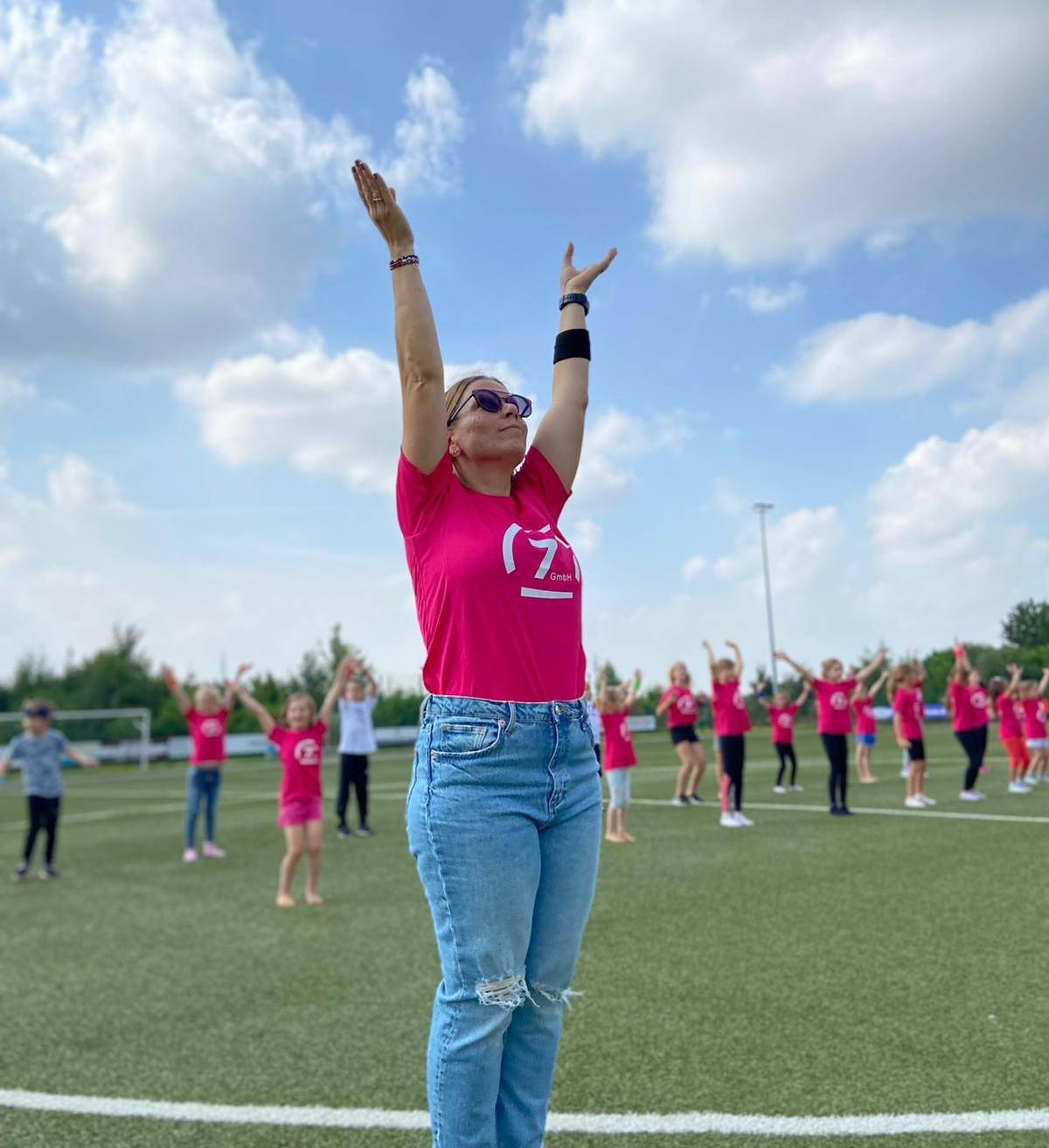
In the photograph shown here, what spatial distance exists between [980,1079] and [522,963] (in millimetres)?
2499

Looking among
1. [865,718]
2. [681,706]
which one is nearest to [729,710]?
[681,706]

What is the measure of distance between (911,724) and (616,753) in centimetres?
484

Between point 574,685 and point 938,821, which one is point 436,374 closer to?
point 574,685

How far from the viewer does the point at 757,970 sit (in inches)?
223

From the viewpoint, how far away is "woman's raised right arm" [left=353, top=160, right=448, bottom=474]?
250 centimetres

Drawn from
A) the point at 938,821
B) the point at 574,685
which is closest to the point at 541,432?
the point at 574,685

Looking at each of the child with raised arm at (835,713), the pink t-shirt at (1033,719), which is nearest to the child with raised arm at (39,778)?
the child with raised arm at (835,713)

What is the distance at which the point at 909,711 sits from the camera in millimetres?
14328

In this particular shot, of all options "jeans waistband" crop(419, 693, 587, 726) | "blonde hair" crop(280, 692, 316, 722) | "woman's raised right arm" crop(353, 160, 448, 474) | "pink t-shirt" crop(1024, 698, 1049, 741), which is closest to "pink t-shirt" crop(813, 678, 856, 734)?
"pink t-shirt" crop(1024, 698, 1049, 741)

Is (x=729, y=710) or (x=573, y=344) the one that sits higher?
(x=573, y=344)

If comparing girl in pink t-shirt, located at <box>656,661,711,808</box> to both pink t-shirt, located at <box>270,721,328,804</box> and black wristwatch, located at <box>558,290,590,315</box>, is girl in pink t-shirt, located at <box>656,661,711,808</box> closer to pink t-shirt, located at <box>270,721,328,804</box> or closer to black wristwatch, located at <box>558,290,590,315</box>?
pink t-shirt, located at <box>270,721,328,804</box>

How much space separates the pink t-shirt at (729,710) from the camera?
13.0 meters

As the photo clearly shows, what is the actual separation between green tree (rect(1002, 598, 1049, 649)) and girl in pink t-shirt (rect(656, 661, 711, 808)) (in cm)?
6298

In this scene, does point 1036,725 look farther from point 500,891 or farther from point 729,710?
point 500,891
